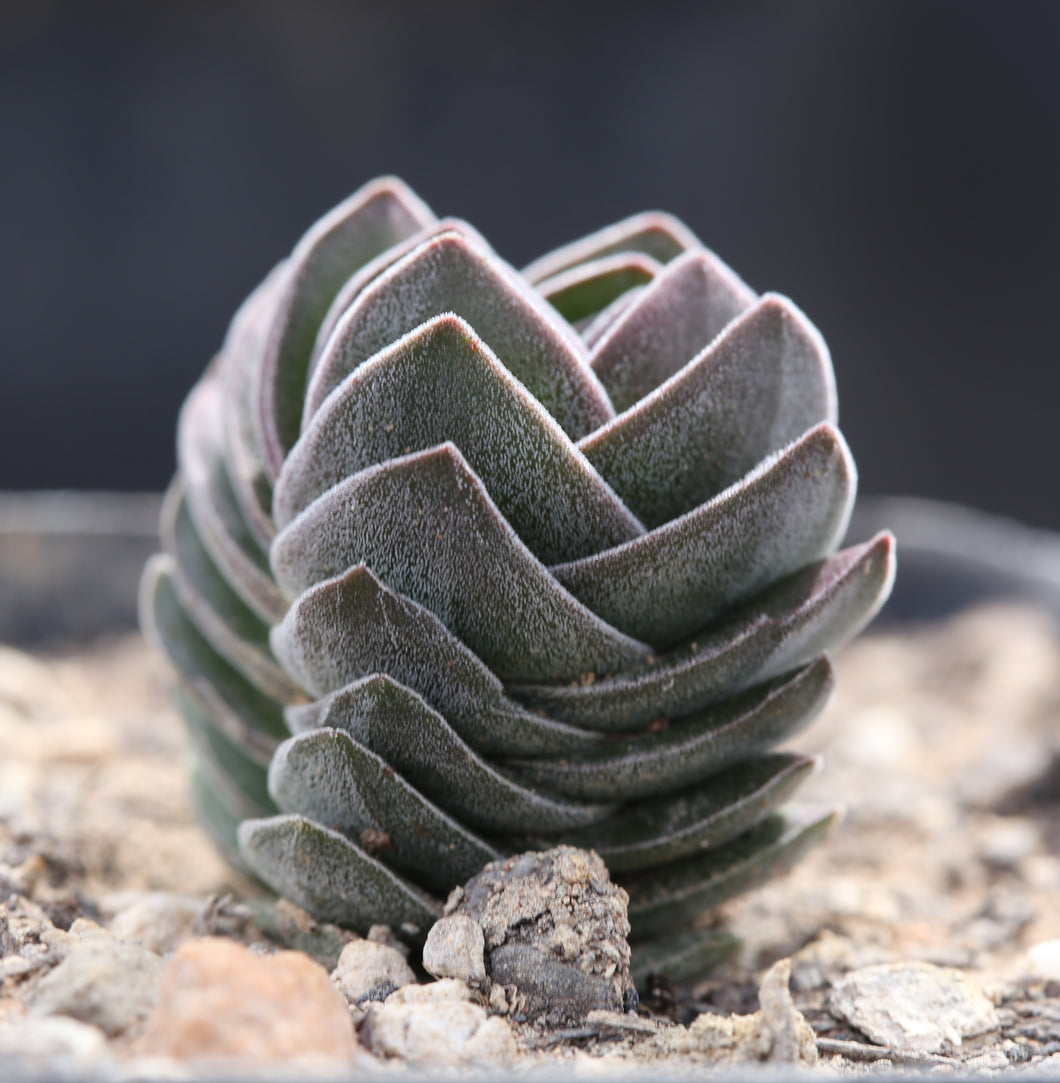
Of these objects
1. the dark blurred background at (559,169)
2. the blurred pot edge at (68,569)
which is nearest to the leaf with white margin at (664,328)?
the blurred pot edge at (68,569)

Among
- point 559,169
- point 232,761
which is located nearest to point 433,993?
point 232,761

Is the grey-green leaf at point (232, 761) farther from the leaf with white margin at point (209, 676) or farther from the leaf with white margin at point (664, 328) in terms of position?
the leaf with white margin at point (664, 328)

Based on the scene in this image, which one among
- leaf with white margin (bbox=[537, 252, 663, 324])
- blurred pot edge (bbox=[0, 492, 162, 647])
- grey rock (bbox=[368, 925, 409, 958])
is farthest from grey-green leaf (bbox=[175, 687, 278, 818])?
blurred pot edge (bbox=[0, 492, 162, 647])

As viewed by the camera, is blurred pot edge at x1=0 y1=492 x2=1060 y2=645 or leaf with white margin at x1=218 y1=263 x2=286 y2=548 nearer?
leaf with white margin at x1=218 y1=263 x2=286 y2=548

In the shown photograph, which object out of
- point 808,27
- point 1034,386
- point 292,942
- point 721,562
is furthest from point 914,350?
point 292,942

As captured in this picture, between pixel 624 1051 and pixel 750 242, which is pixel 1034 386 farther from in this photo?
pixel 624 1051

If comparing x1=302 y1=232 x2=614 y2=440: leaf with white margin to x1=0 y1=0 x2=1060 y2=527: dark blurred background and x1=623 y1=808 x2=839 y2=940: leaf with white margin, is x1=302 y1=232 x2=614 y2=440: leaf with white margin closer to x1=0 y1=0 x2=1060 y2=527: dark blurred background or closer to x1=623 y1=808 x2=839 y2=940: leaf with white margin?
x1=623 y1=808 x2=839 y2=940: leaf with white margin

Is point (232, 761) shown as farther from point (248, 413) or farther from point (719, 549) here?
point (719, 549)
